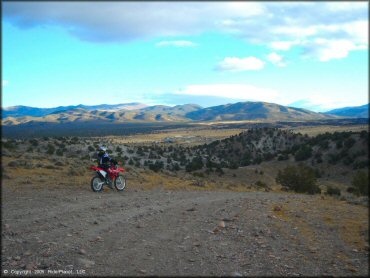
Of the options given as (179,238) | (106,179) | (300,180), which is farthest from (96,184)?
(300,180)

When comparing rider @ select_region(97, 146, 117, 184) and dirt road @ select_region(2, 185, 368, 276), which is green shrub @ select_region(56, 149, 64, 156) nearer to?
rider @ select_region(97, 146, 117, 184)

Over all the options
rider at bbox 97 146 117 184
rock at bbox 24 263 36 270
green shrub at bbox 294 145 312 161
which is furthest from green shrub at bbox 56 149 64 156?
rock at bbox 24 263 36 270

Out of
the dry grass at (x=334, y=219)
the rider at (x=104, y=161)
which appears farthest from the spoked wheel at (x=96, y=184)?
the dry grass at (x=334, y=219)

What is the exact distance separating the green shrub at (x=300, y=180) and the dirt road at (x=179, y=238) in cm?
1064

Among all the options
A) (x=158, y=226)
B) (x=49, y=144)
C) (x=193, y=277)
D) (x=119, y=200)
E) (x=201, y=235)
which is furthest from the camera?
(x=49, y=144)

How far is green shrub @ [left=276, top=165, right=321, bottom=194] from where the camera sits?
23.3 meters

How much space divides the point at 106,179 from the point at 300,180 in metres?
13.6

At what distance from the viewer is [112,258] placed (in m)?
6.93

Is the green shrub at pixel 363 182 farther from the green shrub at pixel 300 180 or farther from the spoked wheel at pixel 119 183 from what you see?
the spoked wheel at pixel 119 183

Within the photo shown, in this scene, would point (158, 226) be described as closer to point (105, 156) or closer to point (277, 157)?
point (105, 156)

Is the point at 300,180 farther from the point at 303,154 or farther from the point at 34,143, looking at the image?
the point at 34,143

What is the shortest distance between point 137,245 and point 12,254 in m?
2.53

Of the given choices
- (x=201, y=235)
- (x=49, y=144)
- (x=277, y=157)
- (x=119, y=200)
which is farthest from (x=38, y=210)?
(x=277, y=157)

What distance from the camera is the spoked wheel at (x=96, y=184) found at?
16.0 m
